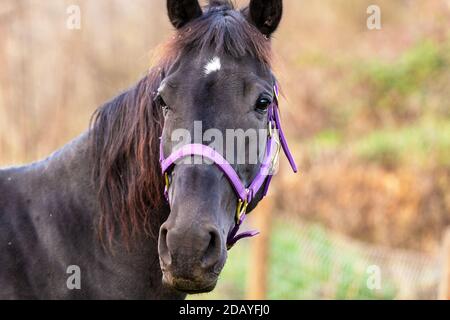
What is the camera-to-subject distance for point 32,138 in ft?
34.0

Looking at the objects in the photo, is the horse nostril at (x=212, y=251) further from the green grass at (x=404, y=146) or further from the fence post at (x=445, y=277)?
the green grass at (x=404, y=146)

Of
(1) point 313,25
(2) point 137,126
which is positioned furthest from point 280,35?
(2) point 137,126

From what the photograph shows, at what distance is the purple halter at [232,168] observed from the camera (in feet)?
8.33

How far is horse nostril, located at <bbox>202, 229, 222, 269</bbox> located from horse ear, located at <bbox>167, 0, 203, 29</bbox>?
1147 mm

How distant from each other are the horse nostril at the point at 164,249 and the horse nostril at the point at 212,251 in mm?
142

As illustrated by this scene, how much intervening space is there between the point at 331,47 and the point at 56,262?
45.6 ft

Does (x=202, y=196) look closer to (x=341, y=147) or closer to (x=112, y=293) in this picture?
(x=112, y=293)

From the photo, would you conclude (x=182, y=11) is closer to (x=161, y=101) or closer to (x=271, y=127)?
(x=161, y=101)

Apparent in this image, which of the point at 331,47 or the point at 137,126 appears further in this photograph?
the point at 331,47

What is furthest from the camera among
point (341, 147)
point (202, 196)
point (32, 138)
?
point (341, 147)

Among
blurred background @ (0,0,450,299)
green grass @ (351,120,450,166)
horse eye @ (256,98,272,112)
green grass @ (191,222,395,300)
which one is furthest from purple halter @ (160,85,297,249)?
green grass @ (351,120,450,166)

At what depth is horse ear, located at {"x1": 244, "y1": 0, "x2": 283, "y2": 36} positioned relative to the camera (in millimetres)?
2949

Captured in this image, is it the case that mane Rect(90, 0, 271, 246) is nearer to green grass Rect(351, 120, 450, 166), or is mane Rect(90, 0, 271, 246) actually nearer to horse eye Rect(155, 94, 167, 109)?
horse eye Rect(155, 94, 167, 109)

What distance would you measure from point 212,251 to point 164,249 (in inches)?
7.7
